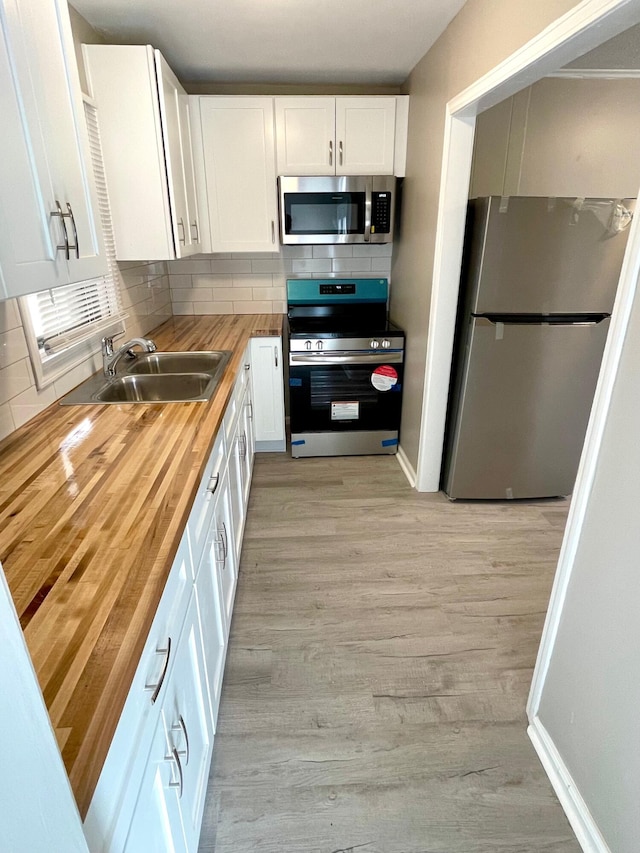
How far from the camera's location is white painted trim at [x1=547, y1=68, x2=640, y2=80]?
2400mm

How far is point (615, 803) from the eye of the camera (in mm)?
1126

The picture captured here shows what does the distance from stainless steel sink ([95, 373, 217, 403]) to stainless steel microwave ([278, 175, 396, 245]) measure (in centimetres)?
128

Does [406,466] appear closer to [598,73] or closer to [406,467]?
[406,467]

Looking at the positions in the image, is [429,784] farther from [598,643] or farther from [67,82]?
[67,82]

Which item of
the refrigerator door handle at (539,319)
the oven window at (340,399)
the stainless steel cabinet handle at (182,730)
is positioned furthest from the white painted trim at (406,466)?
the stainless steel cabinet handle at (182,730)

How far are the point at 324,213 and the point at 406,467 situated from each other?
1668mm

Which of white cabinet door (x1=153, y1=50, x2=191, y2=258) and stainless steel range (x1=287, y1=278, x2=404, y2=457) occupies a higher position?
white cabinet door (x1=153, y1=50, x2=191, y2=258)

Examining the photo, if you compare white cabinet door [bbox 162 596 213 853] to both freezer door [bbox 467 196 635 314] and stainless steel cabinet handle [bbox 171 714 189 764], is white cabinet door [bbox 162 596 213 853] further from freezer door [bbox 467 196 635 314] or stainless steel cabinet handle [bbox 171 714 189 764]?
freezer door [bbox 467 196 635 314]

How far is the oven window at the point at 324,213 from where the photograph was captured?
289 cm

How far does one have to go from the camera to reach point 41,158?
105 cm

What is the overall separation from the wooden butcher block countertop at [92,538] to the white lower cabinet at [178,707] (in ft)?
0.19

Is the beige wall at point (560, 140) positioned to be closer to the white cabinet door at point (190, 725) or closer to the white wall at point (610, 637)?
the white wall at point (610, 637)

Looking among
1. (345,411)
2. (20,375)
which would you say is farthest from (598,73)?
(20,375)

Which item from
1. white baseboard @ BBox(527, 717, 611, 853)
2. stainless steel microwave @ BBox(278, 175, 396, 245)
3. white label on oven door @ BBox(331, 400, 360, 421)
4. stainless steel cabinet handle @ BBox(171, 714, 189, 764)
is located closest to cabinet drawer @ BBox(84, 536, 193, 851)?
stainless steel cabinet handle @ BBox(171, 714, 189, 764)
